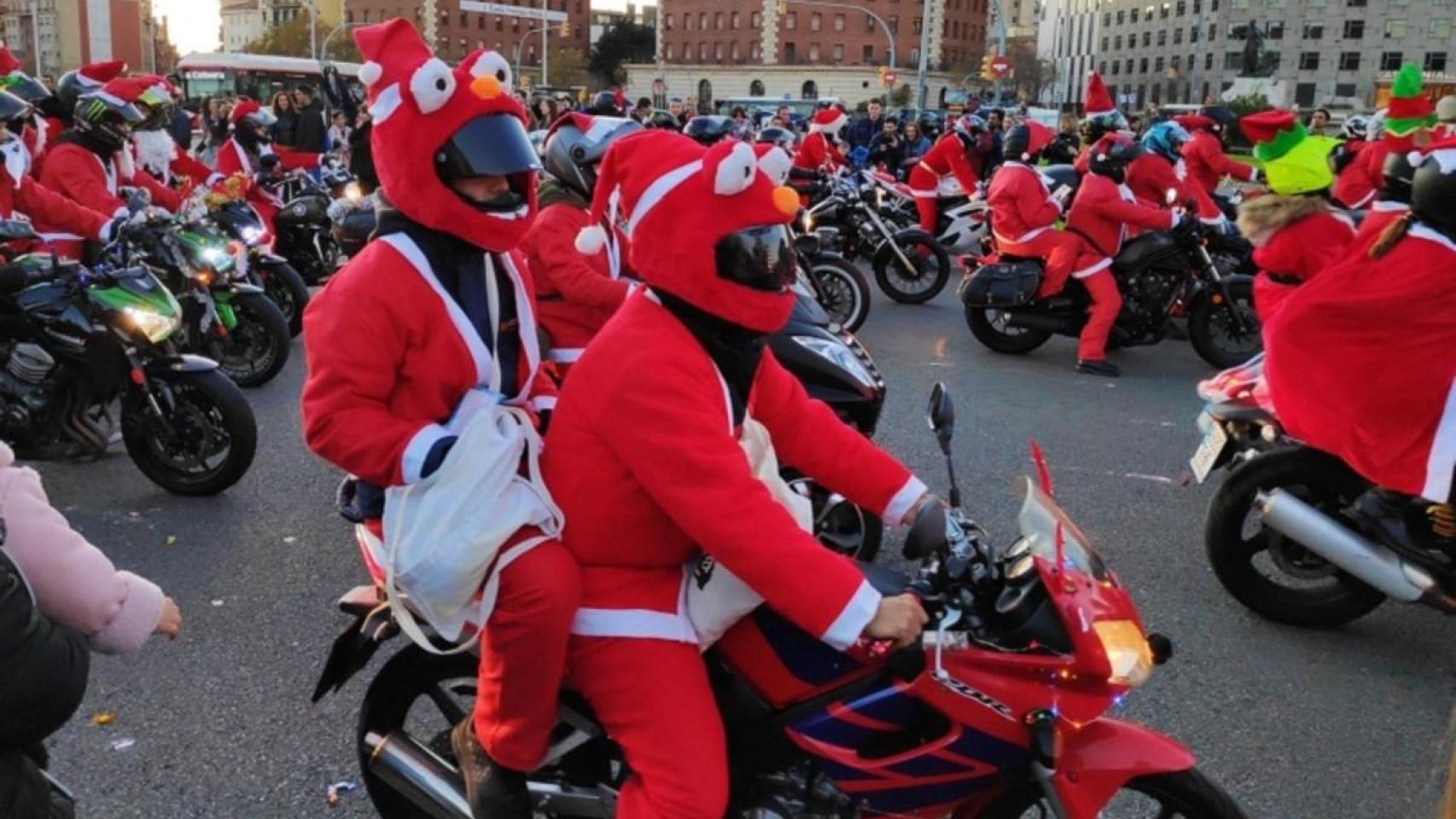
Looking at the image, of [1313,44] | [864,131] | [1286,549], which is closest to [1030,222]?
[1286,549]

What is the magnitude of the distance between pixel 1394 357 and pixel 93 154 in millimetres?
7458

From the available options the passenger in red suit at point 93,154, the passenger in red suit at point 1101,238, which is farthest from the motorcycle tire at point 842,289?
the passenger in red suit at point 93,154

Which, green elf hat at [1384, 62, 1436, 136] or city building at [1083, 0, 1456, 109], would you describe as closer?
green elf hat at [1384, 62, 1436, 136]

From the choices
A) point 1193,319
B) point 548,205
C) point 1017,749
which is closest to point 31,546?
point 1017,749

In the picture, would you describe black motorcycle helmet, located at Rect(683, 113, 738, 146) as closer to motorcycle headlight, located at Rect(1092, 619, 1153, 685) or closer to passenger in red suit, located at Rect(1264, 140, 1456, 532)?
passenger in red suit, located at Rect(1264, 140, 1456, 532)

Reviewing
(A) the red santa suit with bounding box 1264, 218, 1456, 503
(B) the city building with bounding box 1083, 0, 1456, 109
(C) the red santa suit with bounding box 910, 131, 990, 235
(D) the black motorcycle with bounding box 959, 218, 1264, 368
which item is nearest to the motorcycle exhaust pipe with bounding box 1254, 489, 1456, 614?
(A) the red santa suit with bounding box 1264, 218, 1456, 503

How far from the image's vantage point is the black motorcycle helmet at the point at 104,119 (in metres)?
7.58

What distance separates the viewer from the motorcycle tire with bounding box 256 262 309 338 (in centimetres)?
908

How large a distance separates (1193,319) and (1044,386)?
1443mm

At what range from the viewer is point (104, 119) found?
759cm

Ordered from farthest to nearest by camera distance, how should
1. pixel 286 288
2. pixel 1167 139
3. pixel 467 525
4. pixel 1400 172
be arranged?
1. pixel 1167 139
2. pixel 286 288
3. pixel 1400 172
4. pixel 467 525

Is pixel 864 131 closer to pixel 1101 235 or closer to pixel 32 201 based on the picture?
pixel 1101 235

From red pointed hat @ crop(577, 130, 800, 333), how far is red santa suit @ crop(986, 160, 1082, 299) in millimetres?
6808

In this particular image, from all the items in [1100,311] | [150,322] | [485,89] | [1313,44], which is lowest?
[1100,311]
